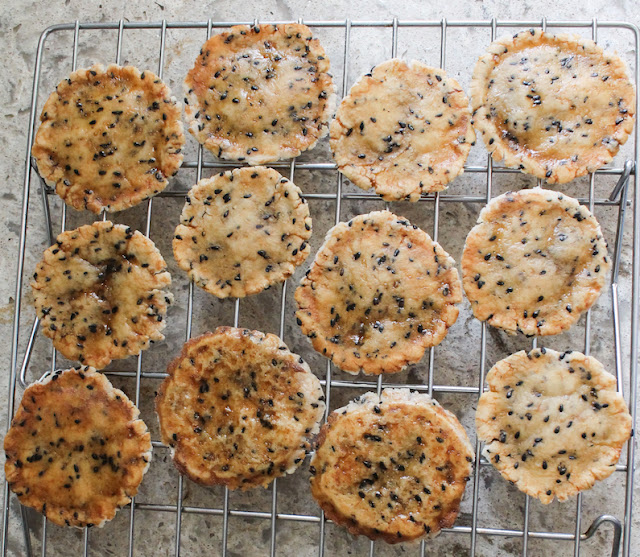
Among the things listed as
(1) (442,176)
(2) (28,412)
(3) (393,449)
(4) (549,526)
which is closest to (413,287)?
(1) (442,176)

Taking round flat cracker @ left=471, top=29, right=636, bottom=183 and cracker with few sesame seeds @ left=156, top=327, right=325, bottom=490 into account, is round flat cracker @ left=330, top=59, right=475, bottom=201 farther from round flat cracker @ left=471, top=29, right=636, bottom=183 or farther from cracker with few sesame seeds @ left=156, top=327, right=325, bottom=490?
cracker with few sesame seeds @ left=156, top=327, right=325, bottom=490

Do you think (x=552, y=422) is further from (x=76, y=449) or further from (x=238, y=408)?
(x=76, y=449)

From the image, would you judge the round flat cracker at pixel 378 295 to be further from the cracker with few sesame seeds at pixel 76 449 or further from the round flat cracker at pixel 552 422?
the cracker with few sesame seeds at pixel 76 449

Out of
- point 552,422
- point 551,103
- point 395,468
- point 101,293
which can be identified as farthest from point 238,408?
point 551,103

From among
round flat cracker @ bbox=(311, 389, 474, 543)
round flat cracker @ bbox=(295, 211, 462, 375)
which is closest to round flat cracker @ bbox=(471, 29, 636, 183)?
round flat cracker @ bbox=(295, 211, 462, 375)

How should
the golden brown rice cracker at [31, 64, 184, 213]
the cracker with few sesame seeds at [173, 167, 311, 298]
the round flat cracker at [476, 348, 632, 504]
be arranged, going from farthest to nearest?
the golden brown rice cracker at [31, 64, 184, 213] → the cracker with few sesame seeds at [173, 167, 311, 298] → the round flat cracker at [476, 348, 632, 504]

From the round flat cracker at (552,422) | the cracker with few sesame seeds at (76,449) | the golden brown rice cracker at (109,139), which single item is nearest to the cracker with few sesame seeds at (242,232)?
the golden brown rice cracker at (109,139)
